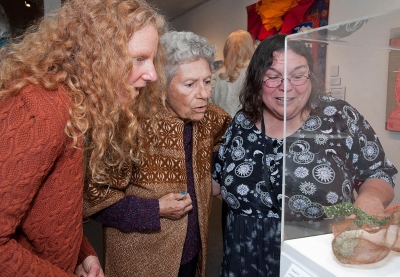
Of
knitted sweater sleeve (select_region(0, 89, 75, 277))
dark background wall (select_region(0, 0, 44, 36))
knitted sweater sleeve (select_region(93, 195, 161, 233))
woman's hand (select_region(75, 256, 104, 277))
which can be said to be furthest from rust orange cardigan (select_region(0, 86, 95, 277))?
dark background wall (select_region(0, 0, 44, 36))

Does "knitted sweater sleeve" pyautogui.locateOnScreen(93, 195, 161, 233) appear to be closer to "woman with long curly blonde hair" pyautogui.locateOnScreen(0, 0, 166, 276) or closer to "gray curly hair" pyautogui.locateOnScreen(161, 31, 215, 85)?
"woman with long curly blonde hair" pyautogui.locateOnScreen(0, 0, 166, 276)

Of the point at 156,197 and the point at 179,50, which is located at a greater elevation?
the point at 179,50

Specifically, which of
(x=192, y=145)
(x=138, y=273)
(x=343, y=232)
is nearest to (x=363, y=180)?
(x=343, y=232)

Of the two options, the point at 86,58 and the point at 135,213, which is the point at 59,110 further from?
the point at 135,213

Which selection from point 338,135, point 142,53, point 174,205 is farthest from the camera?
point 174,205

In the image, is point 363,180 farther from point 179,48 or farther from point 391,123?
point 179,48

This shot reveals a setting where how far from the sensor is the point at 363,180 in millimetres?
793

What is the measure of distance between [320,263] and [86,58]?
68 centimetres

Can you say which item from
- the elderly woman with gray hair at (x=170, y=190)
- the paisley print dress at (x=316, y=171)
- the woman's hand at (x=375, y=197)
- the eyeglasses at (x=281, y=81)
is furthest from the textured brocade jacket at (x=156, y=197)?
the woman's hand at (x=375, y=197)

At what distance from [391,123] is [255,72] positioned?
0.70 meters

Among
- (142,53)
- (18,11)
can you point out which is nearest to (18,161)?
(142,53)

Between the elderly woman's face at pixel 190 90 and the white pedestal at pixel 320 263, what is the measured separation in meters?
0.71

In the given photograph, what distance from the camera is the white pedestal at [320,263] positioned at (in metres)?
0.66

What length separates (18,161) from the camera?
0.70m
